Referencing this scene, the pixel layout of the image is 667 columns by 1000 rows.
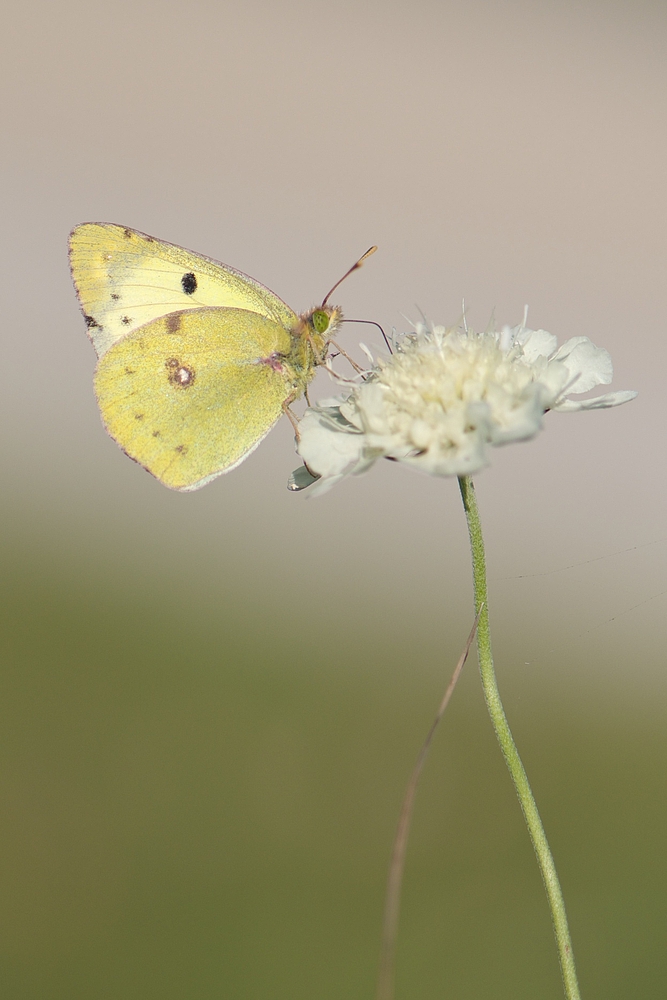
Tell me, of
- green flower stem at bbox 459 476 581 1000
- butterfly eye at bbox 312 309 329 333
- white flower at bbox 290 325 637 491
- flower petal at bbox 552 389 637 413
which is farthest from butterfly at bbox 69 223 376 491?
green flower stem at bbox 459 476 581 1000

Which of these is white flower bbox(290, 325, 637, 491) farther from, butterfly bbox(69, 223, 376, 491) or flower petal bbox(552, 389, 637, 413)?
butterfly bbox(69, 223, 376, 491)

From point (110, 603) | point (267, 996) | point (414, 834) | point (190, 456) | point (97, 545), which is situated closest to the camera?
point (190, 456)

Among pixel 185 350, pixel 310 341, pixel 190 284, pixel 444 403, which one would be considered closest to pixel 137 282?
pixel 190 284

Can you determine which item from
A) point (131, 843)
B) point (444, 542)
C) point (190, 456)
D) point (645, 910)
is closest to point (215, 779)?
point (131, 843)

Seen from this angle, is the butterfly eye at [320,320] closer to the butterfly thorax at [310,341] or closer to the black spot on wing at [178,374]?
the butterfly thorax at [310,341]

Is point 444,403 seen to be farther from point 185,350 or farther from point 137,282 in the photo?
point 137,282

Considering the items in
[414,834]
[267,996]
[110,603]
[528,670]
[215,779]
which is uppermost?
[110,603]

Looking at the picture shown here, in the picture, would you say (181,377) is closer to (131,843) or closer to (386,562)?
(131,843)
